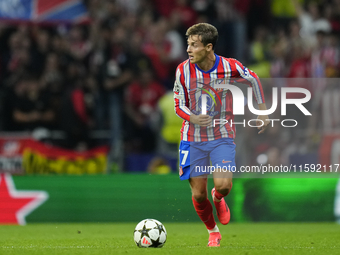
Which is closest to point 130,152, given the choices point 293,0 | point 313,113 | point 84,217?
point 84,217

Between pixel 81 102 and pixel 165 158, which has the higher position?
pixel 81 102

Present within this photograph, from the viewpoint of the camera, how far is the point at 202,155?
6.36 metres

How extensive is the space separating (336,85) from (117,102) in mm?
3838

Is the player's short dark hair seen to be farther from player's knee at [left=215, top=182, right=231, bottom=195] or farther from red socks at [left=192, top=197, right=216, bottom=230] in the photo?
red socks at [left=192, top=197, right=216, bottom=230]

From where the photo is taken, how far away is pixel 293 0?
13.3 m

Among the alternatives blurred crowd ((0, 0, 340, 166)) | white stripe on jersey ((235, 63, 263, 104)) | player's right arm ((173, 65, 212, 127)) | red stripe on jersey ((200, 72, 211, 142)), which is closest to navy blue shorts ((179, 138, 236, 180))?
red stripe on jersey ((200, 72, 211, 142))

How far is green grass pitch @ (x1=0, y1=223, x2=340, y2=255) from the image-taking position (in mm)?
5898

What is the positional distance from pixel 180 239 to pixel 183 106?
1869mm

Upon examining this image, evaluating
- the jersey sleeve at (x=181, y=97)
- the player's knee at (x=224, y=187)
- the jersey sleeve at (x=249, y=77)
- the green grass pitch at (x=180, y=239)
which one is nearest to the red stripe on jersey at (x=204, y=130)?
the jersey sleeve at (x=181, y=97)

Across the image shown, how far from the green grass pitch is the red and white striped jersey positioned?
114 cm

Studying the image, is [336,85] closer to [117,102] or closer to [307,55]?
[307,55]

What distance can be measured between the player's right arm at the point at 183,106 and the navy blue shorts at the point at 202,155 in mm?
260

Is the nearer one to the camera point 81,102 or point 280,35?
point 81,102

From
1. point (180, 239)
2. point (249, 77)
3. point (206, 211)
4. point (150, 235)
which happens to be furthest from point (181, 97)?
point (180, 239)
